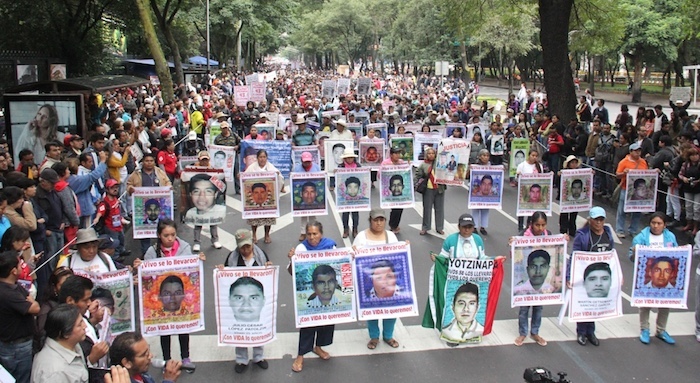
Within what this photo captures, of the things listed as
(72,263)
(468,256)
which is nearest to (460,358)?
(468,256)

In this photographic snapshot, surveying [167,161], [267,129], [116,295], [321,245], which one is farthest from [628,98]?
[116,295]

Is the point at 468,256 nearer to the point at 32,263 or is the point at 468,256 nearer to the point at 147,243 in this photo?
the point at 32,263

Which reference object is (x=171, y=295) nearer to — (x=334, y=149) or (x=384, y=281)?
(x=384, y=281)

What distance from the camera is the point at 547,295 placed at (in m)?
7.84

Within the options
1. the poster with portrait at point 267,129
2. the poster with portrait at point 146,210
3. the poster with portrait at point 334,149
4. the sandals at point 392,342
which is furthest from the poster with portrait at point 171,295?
the poster with portrait at point 267,129

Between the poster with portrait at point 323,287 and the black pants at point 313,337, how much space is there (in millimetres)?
168

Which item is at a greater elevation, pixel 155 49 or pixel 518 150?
pixel 155 49

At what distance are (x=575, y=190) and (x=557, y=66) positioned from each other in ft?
30.7

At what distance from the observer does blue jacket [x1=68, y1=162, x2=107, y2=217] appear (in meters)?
10.2

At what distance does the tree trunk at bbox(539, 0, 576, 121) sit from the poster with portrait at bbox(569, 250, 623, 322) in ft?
44.7

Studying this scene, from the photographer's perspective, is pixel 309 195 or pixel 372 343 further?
pixel 309 195

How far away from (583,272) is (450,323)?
164 cm

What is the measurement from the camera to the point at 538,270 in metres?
7.88

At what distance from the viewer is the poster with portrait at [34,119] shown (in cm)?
1421
